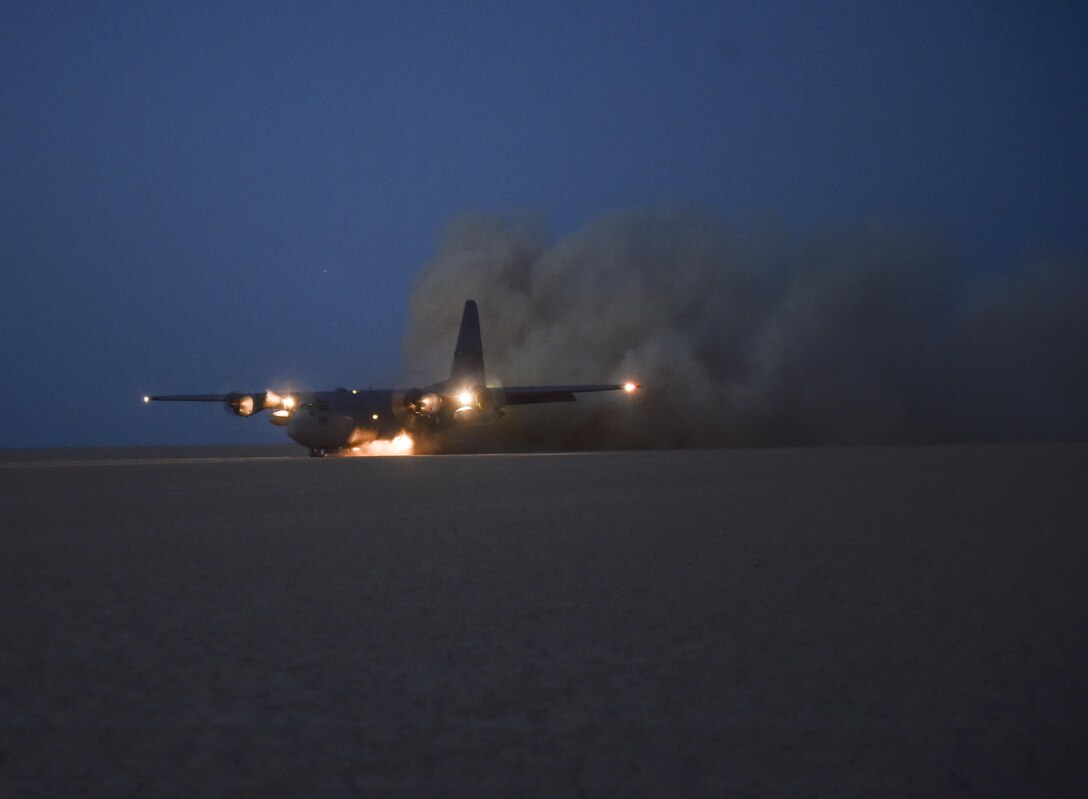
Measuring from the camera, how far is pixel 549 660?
10.7ft

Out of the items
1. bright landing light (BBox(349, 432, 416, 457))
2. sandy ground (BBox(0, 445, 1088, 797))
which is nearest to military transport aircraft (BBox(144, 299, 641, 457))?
bright landing light (BBox(349, 432, 416, 457))

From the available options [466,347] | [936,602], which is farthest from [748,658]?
[466,347]

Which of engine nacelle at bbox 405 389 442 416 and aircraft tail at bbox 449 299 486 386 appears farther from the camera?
aircraft tail at bbox 449 299 486 386

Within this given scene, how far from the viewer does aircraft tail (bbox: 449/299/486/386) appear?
125ft

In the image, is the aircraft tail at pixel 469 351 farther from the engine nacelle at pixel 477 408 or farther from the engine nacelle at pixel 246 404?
the engine nacelle at pixel 246 404

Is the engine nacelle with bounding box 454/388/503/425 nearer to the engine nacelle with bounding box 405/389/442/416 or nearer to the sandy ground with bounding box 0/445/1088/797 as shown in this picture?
the engine nacelle with bounding box 405/389/442/416

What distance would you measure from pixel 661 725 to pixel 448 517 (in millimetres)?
6469

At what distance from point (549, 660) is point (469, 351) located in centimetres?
3546

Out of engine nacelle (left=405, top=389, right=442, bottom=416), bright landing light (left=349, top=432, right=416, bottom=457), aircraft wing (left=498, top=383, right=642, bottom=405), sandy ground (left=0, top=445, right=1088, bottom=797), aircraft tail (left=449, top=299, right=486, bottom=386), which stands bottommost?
sandy ground (left=0, top=445, right=1088, bottom=797)

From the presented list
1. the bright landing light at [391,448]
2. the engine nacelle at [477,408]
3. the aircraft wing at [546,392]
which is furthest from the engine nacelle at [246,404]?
the aircraft wing at [546,392]

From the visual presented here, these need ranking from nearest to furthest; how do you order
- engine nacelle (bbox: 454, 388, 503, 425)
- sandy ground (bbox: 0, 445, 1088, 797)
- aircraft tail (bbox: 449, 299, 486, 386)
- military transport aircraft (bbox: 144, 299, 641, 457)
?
sandy ground (bbox: 0, 445, 1088, 797) < military transport aircraft (bbox: 144, 299, 641, 457) < engine nacelle (bbox: 454, 388, 503, 425) < aircraft tail (bbox: 449, 299, 486, 386)

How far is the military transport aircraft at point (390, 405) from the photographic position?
29125 mm

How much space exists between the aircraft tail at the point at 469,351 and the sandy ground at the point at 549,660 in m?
30.3

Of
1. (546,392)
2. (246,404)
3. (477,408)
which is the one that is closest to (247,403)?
(246,404)
